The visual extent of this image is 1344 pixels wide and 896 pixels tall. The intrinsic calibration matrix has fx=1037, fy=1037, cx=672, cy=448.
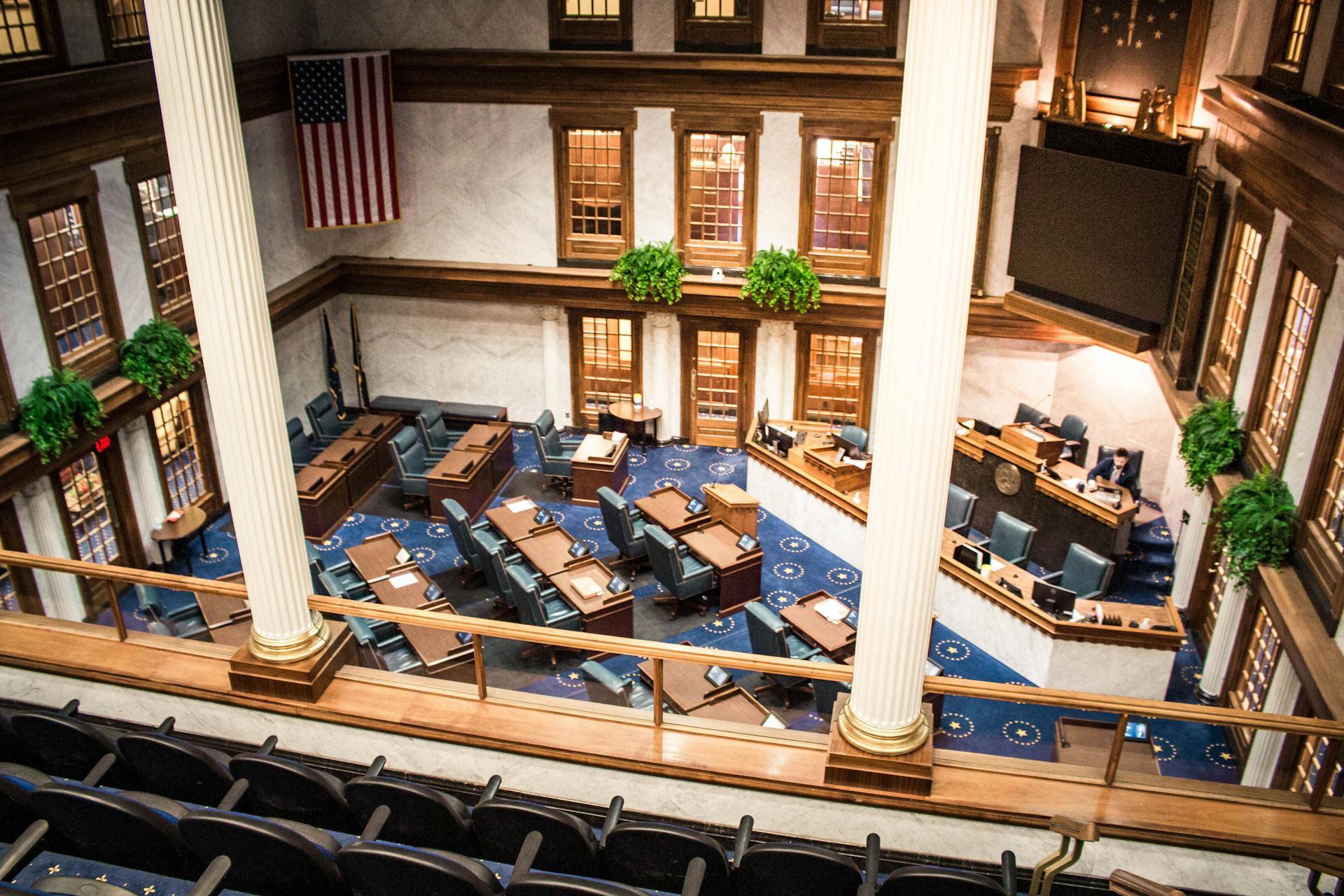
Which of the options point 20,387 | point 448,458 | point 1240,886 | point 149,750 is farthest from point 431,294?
point 1240,886

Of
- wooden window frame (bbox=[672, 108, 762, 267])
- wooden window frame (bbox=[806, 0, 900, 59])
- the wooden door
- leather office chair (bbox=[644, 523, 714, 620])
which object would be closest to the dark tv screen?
wooden window frame (bbox=[806, 0, 900, 59])

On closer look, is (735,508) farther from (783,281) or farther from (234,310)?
(234,310)

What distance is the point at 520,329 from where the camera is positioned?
15.5 meters

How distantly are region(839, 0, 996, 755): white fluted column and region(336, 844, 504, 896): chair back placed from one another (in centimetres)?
214

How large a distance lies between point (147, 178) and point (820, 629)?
8.71 m

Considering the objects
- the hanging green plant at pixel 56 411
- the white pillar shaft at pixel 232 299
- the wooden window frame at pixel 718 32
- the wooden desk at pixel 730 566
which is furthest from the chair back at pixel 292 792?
the wooden window frame at pixel 718 32

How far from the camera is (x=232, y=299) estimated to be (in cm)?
567

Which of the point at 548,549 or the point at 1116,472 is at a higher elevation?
the point at 1116,472

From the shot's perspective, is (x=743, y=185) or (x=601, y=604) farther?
(x=743, y=185)

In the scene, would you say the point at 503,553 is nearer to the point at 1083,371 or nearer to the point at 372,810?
the point at 372,810

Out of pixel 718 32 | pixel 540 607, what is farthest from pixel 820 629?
pixel 718 32

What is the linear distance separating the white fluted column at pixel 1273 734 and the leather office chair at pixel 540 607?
5.94m

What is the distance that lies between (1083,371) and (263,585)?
1121 cm

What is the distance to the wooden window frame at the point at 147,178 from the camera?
11.1m
